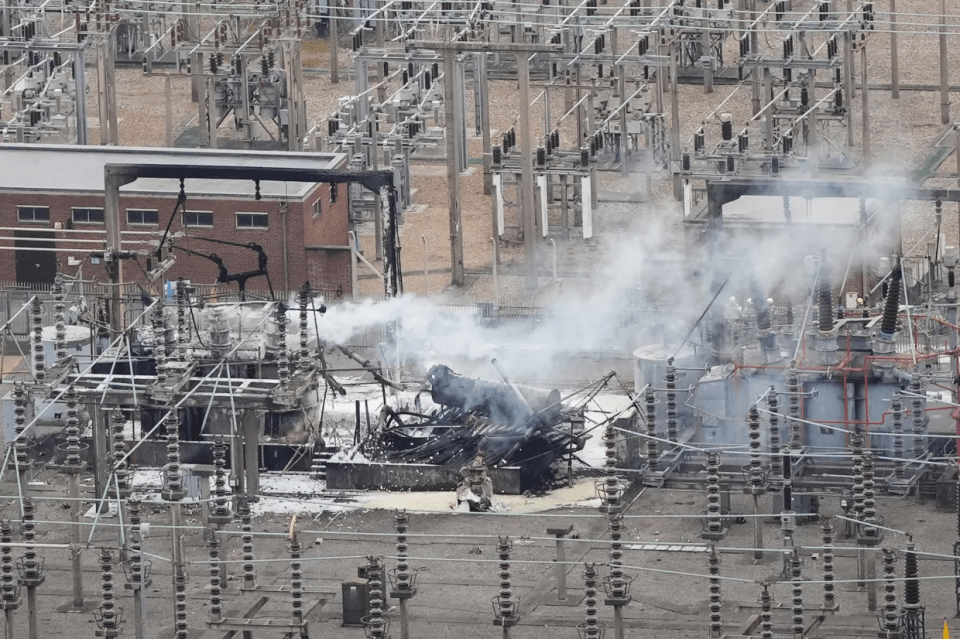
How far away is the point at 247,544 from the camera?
2625 inches

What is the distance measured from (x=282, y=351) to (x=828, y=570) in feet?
48.9

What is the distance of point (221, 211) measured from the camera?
91375 millimetres

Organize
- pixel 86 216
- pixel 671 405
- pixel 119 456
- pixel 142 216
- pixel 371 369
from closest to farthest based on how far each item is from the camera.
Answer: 1. pixel 119 456
2. pixel 671 405
3. pixel 371 369
4. pixel 142 216
5. pixel 86 216

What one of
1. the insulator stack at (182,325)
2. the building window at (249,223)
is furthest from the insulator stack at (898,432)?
the building window at (249,223)

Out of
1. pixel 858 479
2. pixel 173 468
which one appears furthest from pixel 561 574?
pixel 173 468

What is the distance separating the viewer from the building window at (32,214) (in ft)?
305

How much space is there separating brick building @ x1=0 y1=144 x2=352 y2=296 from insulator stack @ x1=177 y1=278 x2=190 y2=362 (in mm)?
10952

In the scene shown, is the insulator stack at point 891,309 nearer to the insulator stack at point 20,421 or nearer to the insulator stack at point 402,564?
the insulator stack at point 402,564

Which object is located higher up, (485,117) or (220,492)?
(485,117)

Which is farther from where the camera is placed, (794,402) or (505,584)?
(794,402)

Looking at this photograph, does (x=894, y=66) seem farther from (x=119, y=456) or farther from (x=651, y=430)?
(x=119, y=456)

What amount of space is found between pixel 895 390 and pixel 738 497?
4420mm

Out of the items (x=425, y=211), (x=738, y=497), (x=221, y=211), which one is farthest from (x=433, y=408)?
(x=425, y=211)

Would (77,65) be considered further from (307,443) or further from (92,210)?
(307,443)
